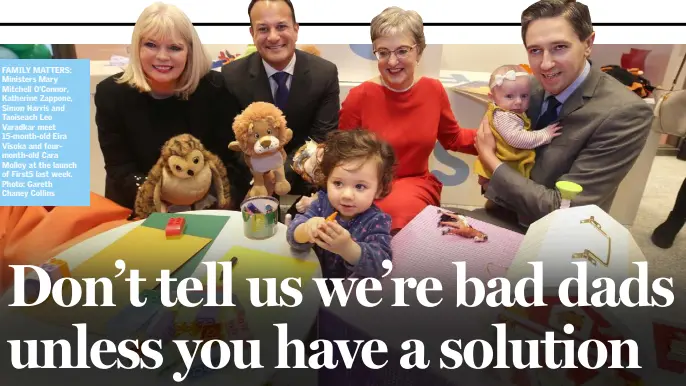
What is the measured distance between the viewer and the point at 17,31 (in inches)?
55.6

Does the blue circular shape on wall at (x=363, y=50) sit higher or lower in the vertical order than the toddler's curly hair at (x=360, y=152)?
higher

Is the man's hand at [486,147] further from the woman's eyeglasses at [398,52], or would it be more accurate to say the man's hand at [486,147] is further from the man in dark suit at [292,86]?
the man in dark suit at [292,86]

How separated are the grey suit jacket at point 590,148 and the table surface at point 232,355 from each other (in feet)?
2.27

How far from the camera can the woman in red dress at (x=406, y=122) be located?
5.49ft

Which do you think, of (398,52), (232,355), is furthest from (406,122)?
(232,355)

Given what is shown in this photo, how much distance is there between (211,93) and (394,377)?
3.76 ft

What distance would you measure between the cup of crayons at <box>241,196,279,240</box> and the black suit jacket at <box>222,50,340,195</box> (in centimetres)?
43

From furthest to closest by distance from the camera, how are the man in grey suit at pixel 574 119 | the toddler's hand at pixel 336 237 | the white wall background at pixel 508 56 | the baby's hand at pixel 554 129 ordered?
the white wall background at pixel 508 56 < the baby's hand at pixel 554 129 < the man in grey suit at pixel 574 119 < the toddler's hand at pixel 336 237

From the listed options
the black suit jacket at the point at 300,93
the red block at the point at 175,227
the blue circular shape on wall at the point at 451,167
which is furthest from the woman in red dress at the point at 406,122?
the blue circular shape on wall at the point at 451,167

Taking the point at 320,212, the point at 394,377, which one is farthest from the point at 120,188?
the point at 394,377

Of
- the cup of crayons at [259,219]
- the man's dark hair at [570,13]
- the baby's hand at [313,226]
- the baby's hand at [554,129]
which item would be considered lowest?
the cup of crayons at [259,219]

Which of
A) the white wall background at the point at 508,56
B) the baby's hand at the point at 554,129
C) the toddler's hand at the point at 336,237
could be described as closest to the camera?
the toddler's hand at the point at 336,237

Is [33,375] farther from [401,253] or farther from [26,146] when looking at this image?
[401,253]
